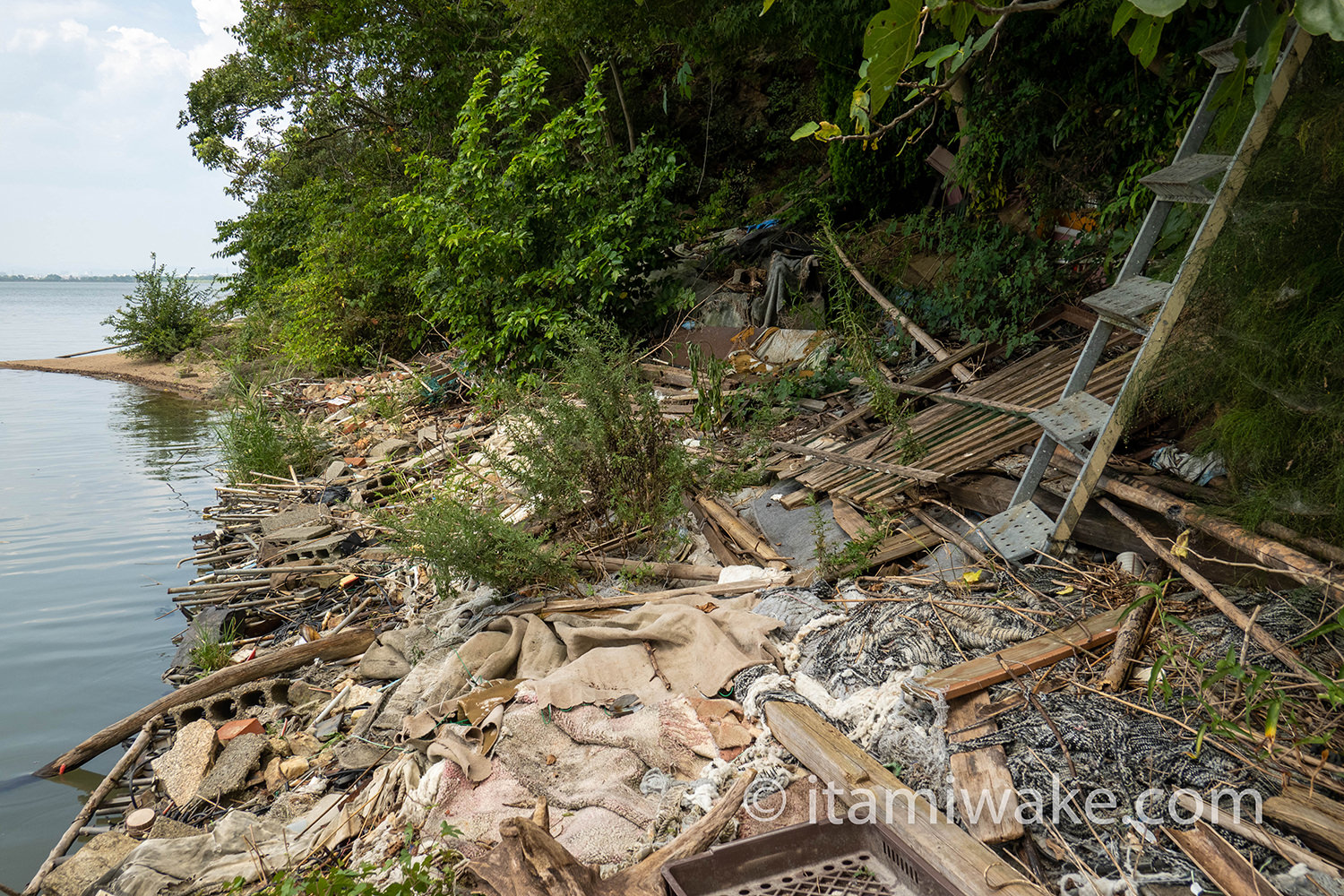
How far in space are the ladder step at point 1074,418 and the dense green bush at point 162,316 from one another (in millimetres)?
19452

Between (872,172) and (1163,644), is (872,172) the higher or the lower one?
the higher one

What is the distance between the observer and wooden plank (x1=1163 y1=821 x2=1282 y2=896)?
1.89 m

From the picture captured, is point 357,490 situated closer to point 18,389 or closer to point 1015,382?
point 1015,382

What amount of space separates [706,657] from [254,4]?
14.4 m

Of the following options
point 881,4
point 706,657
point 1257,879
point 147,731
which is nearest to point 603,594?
point 706,657

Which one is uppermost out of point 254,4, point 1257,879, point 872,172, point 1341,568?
point 254,4

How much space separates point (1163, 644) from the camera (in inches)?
Answer: 103

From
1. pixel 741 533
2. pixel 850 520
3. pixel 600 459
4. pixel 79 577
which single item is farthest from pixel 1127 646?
pixel 79 577

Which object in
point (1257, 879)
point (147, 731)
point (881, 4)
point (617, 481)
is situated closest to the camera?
point (1257, 879)

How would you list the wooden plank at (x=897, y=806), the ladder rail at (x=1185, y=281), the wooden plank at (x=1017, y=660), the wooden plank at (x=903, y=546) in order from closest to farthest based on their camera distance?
the wooden plank at (x=897, y=806) → the ladder rail at (x=1185, y=281) → the wooden plank at (x=1017, y=660) → the wooden plank at (x=903, y=546)

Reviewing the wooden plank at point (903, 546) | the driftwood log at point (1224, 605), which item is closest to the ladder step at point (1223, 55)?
the driftwood log at point (1224, 605)

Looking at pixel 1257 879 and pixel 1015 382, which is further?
pixel 1015 382

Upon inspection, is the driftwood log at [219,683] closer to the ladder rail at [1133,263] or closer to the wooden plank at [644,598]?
the wooden plank at [644,598]

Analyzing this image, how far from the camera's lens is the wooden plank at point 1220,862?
189 cm
